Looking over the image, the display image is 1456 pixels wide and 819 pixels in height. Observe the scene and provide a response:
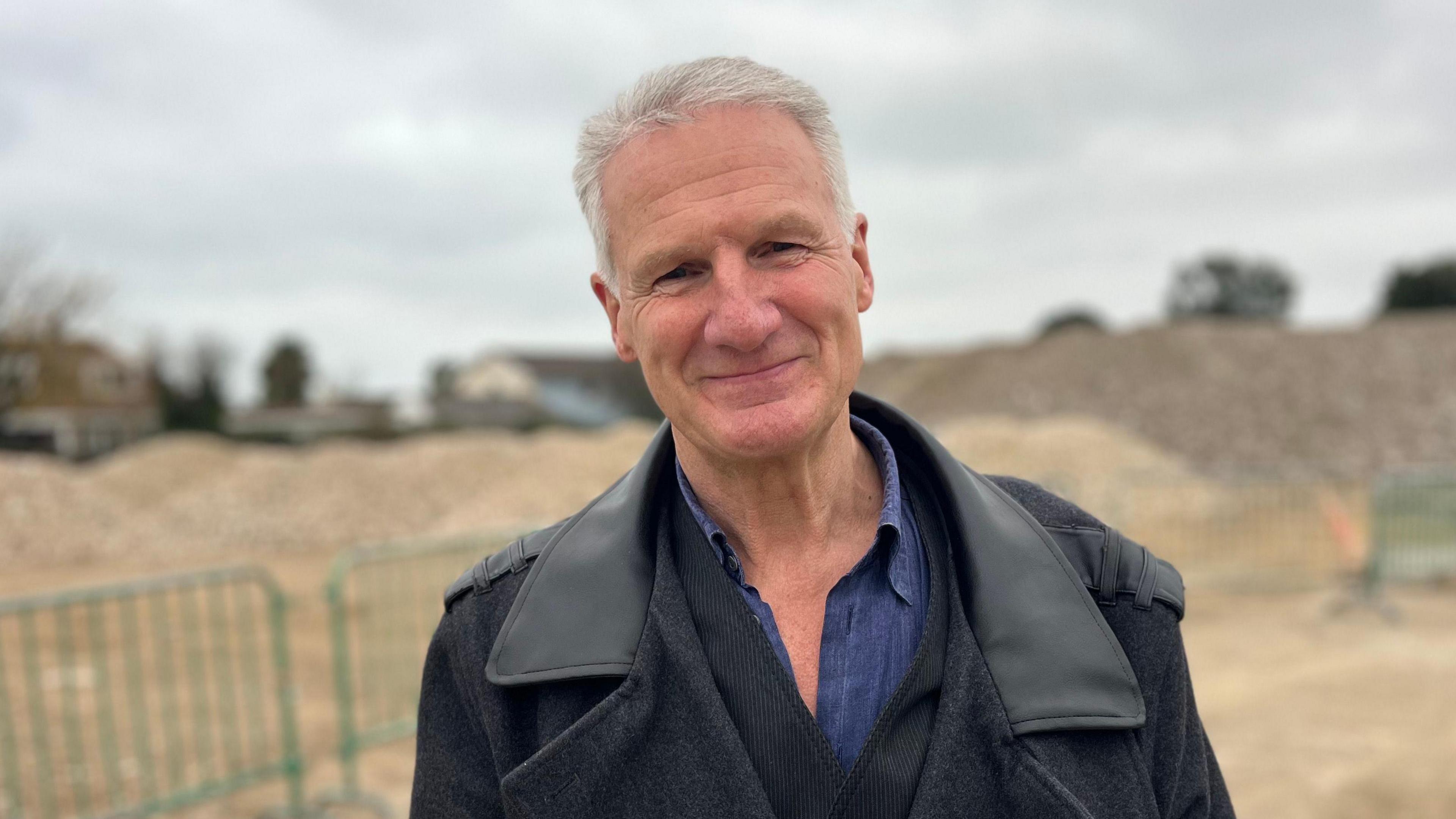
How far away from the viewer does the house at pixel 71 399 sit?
29.9 m

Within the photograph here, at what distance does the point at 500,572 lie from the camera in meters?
1.72

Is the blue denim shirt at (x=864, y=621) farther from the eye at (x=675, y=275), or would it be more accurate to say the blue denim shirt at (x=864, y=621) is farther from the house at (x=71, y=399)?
the house at (x=71, y=399)

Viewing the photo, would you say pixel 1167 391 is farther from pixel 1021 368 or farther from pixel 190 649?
pixel 190 649

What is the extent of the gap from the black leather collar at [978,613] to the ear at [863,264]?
334 millimetres

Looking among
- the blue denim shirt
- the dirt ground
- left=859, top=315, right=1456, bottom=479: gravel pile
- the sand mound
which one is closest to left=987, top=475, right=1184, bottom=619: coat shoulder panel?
the blue denim shirt

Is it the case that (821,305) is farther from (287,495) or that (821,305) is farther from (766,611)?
(287,495)

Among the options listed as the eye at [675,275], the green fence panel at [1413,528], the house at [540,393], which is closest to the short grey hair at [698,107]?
the eye at [675,275]

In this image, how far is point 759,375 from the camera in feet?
5.18

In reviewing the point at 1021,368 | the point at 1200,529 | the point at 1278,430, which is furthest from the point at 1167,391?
the point at 1200,529

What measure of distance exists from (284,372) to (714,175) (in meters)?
57.1

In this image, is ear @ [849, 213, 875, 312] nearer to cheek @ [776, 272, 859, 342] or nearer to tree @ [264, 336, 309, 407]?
cheek @ [776, 272, 859, 342]

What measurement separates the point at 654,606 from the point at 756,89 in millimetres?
821

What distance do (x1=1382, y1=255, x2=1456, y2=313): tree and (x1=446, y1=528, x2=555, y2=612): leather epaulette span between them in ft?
184

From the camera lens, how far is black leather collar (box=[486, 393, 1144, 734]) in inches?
59.4
